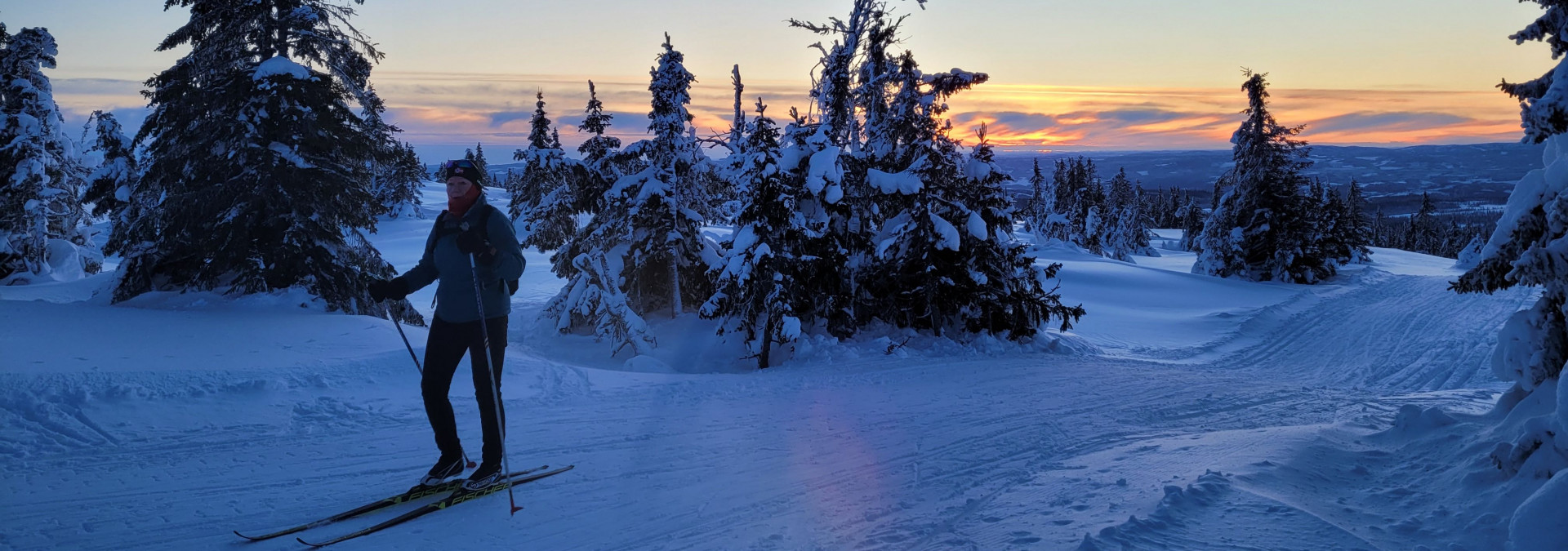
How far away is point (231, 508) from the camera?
498 cm

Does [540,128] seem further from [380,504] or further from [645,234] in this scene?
[380,504]

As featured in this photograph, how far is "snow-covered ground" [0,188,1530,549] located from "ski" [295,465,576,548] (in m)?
0.08

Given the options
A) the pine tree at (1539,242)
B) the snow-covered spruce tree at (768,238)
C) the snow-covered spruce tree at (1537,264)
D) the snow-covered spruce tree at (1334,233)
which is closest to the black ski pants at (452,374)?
the snow-covered spruce tree at (1537,264)

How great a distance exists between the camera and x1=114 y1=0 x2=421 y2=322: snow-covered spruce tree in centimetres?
1296

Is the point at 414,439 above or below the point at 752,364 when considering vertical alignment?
above

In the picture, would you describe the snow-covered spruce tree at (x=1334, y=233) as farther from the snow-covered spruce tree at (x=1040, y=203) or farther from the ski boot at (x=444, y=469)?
the ski boot at (x=444, y=469)

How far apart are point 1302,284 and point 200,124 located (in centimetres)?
3796

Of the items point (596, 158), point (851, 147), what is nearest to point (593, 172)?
point (596, 158)

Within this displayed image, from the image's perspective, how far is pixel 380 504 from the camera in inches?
197

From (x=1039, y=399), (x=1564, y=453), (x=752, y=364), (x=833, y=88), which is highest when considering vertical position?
(x=833, y=88)

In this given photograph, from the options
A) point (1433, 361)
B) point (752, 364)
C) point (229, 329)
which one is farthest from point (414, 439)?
point (1433, 361)

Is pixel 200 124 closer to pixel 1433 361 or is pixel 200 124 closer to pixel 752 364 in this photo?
pixel 752 364

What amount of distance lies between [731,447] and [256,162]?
11.3 m

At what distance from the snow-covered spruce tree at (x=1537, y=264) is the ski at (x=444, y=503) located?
6.39 meters
